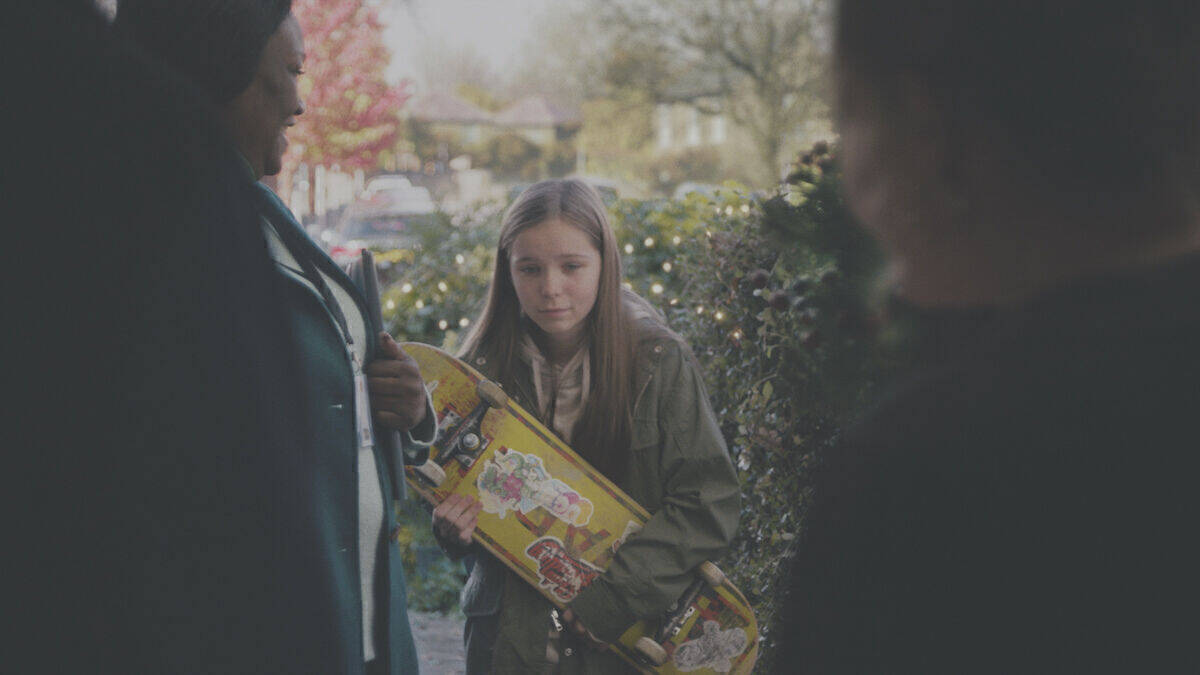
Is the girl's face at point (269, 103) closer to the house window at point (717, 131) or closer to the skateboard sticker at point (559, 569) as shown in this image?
the skateboard sticker at point (559, 569)

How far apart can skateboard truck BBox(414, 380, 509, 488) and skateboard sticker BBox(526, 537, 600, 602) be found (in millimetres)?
295

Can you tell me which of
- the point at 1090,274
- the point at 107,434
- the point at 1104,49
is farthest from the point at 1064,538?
the point at 107,434

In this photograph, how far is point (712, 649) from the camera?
240 cm

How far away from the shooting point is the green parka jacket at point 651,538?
7.52ft

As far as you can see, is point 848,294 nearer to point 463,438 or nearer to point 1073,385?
point 1073,385

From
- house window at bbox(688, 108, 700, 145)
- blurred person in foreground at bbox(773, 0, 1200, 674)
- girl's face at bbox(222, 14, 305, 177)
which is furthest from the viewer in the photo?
house window at bbox(688, 108, 700, 145)

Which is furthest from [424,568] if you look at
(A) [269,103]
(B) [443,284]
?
(A) [269,103]

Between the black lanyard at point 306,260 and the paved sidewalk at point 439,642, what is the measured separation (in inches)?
104

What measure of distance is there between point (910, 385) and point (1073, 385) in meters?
0.11

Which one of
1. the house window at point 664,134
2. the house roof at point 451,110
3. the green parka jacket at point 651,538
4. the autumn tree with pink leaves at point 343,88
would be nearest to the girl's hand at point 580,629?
the green parka jacket at point 651,538

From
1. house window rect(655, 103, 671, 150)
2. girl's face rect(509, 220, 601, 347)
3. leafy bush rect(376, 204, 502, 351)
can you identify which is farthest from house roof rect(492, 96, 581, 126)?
girl's face rect(509, 220, 601, 347)

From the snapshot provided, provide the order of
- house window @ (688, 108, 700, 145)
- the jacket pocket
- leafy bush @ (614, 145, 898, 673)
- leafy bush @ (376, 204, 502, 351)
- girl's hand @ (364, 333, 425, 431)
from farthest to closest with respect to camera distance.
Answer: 1. house window @ (688, 108, 700, 145)
2. leafy bush @ (376, 204, 502, 351)
3. the jacket pocket
4. girl's hand @ (364, 333, 425, 431)
5. leafy bush @ (614, 145, 898, 673)

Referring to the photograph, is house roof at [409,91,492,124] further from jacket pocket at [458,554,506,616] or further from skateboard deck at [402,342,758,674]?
jacket pocket at [458,554,506,616]

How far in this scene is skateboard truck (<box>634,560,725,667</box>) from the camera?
2.35 metres
